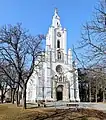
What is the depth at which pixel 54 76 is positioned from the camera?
228 ft

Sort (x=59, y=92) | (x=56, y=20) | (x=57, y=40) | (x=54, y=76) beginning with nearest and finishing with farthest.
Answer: (x=54, y=76)
(x=59, y=92)
(x=57, y=40)
(x=56, y=20)

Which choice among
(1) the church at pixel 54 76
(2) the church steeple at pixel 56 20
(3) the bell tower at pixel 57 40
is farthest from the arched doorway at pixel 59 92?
(2) the church steeple at pixel 56 20

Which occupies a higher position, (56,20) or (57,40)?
(56,20)

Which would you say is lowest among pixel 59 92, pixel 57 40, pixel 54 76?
pixel 59 92

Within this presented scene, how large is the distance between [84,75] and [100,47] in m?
2.11

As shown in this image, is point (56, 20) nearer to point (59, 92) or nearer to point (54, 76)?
point (54, 76)

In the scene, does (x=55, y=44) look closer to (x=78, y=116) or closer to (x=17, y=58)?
(x=17, y=58)

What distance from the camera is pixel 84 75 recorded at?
497 inches

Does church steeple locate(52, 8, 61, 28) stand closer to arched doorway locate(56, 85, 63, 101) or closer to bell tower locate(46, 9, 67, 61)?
bell tower locate(46, 9, 67, 61)

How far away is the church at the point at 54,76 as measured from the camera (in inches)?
2601

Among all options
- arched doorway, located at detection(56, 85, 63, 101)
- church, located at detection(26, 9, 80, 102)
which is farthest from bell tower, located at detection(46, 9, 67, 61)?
arched doorway, located at detection(56, 85, 63, 101)

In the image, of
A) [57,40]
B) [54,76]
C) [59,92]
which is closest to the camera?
[54,76]

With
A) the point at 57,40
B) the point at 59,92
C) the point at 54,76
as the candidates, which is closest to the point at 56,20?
the point at 57,40

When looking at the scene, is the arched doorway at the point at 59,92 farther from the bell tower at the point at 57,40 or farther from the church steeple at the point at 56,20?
the church steeple at the point at 56,20
